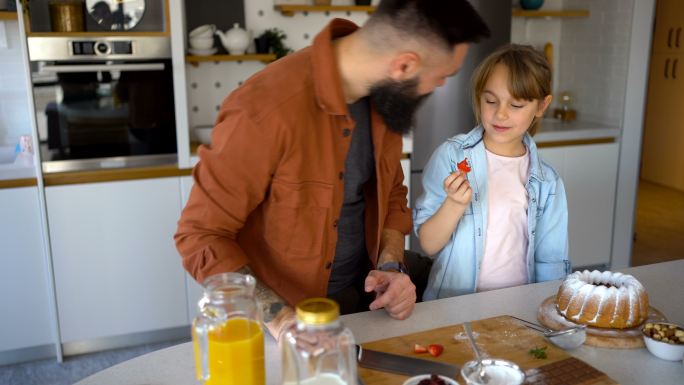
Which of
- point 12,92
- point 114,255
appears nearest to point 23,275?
point 114,255

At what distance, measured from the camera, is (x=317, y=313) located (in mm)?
845

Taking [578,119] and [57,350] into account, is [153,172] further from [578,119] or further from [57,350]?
[578,119]

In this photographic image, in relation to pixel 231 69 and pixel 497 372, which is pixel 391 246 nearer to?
pixel 497 372

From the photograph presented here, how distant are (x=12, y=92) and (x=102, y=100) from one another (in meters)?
0.63

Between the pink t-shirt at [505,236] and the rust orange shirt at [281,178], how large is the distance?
330mm

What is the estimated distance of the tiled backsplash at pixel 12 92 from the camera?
310 centimetres

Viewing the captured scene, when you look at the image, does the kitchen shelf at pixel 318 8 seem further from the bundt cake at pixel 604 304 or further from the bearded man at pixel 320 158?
the bundt cake at pixel 604 304

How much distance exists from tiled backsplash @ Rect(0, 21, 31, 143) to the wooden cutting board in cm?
255

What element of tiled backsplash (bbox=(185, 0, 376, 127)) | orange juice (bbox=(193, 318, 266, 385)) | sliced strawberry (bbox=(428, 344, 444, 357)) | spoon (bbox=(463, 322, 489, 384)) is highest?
tiled backsplash (bbox=(185, 0, 376, 127))

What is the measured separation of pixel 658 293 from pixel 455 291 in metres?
0.48

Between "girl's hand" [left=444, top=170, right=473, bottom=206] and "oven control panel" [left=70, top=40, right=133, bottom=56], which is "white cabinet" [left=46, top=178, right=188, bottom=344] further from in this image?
"girl's hand" [left=444, top=170, right=473, bottom=206]

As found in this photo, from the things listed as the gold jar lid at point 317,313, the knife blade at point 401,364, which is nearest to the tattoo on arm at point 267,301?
the knife blade at point 401,364

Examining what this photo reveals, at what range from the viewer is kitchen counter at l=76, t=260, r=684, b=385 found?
118 cm

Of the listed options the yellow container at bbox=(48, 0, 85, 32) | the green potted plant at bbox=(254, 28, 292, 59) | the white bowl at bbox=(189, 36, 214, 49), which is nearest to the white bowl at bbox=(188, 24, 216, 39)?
the white bowl at bbox=(189, 36, 214, 49)
